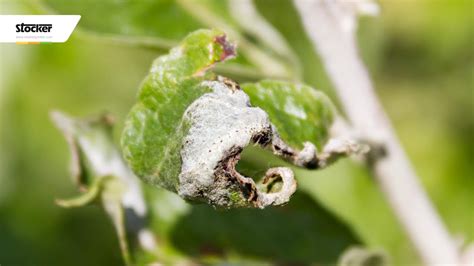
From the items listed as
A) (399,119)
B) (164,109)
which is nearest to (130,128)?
(164,109)

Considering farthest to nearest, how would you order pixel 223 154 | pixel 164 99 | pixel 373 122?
pixel 373 122
pixel 164 99
pixel 223 154

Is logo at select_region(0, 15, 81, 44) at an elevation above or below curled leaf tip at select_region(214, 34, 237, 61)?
below

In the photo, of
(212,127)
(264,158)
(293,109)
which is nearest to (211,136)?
(212,127)

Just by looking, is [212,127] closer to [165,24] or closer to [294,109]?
[294,109]

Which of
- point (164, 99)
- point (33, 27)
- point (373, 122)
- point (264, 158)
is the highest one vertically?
point (373, 122)

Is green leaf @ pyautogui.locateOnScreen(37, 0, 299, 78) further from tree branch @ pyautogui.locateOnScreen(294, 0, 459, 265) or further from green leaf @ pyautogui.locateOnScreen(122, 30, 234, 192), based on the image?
green leaf @ pyautogui.locateOnScreen(122, 30, 234, 192)

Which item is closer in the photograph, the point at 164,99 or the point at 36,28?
the point at 164,99

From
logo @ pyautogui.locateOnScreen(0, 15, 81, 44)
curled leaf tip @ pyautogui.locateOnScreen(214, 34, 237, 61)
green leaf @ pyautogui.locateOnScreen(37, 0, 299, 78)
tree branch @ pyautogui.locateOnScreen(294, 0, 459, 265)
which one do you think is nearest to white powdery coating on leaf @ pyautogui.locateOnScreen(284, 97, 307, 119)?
curled leaf tip @ pyautogui.locateOnScreen(214, 34, 237, 61)

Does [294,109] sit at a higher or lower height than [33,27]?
higher
